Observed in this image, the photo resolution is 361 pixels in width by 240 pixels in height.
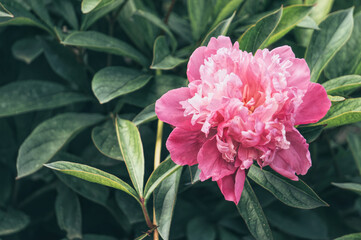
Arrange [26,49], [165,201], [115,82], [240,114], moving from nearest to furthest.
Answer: [240,114] → [165,201] → [115,82] → [26,49]

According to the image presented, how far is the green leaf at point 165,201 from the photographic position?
1.98 ft

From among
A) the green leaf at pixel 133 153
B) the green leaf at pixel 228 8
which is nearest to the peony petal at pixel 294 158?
the green leaf at pixel 133 153

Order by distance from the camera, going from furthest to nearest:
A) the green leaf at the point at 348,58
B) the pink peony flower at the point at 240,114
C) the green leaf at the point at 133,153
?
the green leaf at the point at 348,58
the green leaf at the point at 133,153
the pink peony flower at the point at 240,114

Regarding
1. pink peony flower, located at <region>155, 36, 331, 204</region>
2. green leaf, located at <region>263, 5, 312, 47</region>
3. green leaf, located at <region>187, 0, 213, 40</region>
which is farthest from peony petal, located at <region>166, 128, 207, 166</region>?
green leaf, located at <region>187, 0, 213, 40</region>

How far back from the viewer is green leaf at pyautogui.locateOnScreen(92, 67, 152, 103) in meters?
0.69

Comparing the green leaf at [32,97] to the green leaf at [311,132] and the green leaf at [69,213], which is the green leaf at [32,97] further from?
the green leaf at [311,132]

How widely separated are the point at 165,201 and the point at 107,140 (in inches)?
6.8

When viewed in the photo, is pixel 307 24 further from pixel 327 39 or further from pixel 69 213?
pixel 69 213

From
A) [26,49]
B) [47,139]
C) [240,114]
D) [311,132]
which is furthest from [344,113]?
[26,49]

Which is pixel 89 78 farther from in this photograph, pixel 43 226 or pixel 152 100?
pixel 43 226

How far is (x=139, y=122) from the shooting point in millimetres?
634

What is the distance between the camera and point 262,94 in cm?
54

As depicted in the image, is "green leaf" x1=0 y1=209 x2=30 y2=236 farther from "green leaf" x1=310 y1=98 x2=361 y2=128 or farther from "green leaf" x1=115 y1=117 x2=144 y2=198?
"green leaf" x1=310 y1=98 x2=361 y2=128

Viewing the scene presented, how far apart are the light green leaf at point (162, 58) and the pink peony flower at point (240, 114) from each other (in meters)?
0.15
